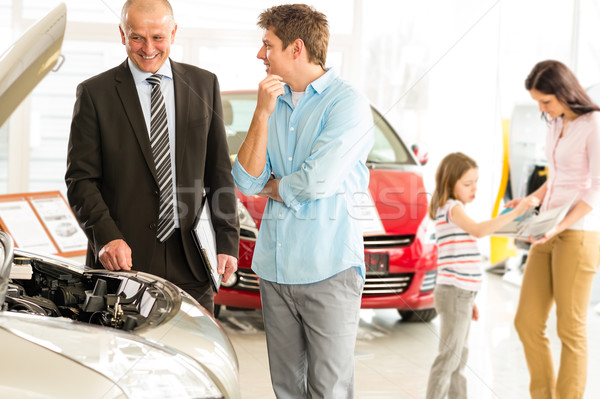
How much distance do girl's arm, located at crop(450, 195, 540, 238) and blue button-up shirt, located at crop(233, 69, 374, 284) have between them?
0.97 m

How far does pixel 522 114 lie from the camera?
5.79 metres

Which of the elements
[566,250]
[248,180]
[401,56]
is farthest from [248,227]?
[401,56]

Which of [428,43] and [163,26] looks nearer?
[163,26]

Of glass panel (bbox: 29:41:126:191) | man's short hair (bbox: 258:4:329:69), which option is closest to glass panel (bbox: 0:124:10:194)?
glass panel (bbox: 29:41:126:191)

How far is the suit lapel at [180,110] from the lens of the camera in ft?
6.94

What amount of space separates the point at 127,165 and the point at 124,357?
96 cm

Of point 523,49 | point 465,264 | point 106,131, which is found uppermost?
point 523,49

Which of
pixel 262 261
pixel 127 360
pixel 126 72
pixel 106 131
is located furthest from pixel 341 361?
pixel 126 72

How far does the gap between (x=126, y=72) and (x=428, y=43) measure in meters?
5.24

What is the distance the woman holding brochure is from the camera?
8.61ft

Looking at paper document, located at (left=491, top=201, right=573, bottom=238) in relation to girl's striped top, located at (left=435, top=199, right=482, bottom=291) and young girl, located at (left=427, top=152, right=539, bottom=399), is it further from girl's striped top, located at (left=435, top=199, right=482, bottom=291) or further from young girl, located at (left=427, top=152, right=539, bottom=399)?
girl's striped top, located at (left=435, top=199, right=482, bottom=291)

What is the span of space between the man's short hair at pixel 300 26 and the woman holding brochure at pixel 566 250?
1.32 metres

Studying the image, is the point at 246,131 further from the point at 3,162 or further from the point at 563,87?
the point at 3,162

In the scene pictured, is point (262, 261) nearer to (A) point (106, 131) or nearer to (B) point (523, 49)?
(A) point (106, 131)
